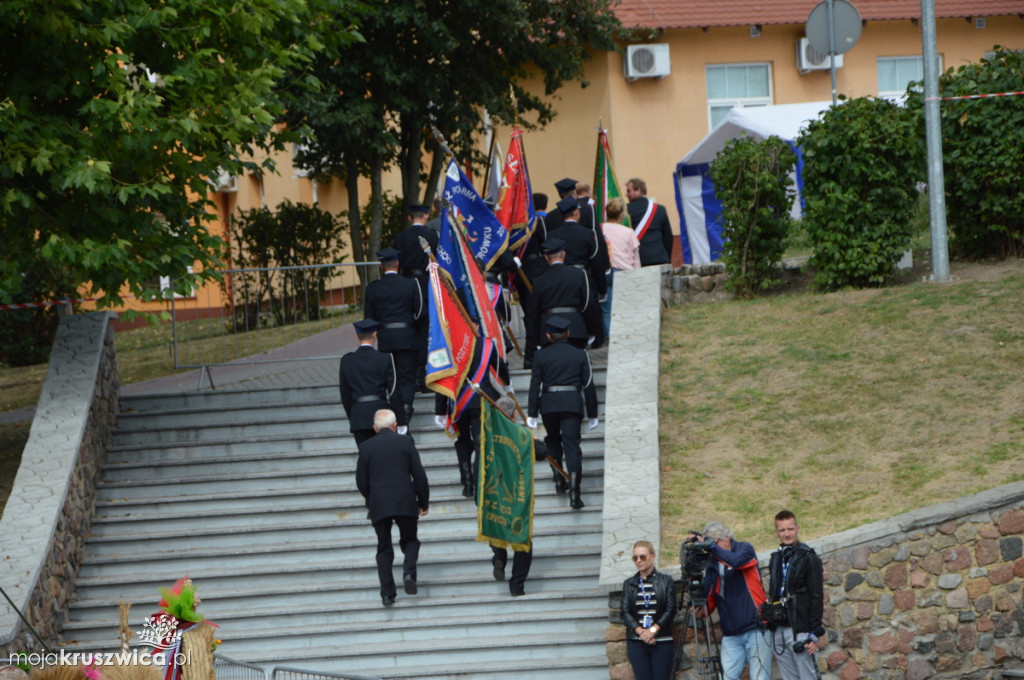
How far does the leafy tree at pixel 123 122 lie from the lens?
1115cm

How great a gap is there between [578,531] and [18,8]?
6.72m

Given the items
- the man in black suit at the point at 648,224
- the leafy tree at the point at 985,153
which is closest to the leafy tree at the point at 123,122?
the man in black suit at the point at 648,224

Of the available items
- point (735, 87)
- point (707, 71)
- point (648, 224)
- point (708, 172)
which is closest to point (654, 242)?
point (648, 224)

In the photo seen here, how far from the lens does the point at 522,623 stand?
10.6 metres

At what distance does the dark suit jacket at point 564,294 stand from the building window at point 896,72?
15.5 metres

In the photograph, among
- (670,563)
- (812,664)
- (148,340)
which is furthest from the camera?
(148,340)

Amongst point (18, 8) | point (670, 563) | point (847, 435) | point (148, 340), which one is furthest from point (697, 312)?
point (148, 340)

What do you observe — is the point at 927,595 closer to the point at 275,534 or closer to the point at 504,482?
the point at 504,482

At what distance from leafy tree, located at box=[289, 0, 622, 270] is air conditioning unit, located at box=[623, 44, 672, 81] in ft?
6.17

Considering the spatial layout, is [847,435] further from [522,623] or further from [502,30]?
[502,30]

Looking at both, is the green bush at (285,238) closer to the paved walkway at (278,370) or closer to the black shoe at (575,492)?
the paved walkway at (278,370)

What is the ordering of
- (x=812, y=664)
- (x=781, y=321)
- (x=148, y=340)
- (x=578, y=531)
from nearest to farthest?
(x=812, y=664)
(x=578, y=531)
(x=781, y=321)
(x=148, y=340)

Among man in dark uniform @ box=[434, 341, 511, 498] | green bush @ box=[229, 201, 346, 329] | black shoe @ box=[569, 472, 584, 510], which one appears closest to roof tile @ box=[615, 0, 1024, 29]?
green bush @ box=[229, 201, 346, 329]

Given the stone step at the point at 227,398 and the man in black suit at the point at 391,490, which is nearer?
the man in black suit at the point at 391,490
